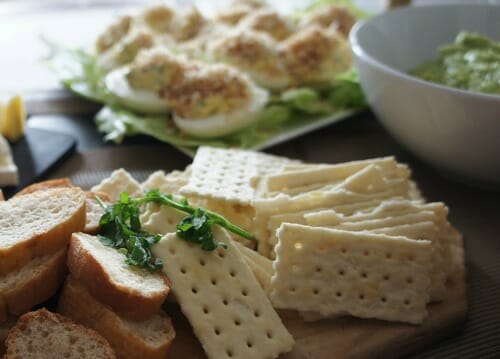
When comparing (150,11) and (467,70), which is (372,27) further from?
(150,11)

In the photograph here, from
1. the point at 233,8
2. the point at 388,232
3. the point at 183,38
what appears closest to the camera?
the point at 388,232

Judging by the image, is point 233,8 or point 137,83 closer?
point 137,83

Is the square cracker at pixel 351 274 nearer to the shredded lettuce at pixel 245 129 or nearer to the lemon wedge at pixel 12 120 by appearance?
the shredded lettuce at pixel 245 129

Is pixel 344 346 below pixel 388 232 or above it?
below

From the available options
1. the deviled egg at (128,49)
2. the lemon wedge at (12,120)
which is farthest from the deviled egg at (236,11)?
the lemon wedge at (12,120)

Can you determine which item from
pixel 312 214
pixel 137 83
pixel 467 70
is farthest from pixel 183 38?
pixel 312 214

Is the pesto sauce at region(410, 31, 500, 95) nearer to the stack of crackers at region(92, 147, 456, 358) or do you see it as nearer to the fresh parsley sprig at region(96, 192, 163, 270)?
the stack of crackers at region(92, 147, 456, 358)

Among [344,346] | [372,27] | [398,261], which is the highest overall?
[372,27]
